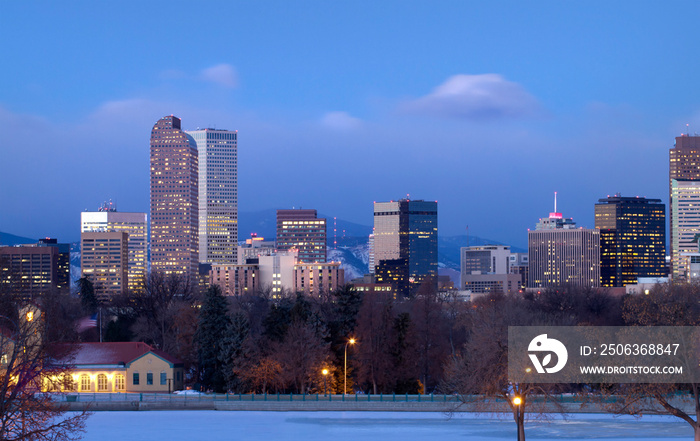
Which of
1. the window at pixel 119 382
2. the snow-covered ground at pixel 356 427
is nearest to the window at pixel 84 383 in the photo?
the window at pixel 119 382

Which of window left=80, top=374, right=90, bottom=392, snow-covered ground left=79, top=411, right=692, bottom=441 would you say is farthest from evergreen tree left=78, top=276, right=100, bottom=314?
snow-covered ground left=79, top=411, right=692, bottom=441

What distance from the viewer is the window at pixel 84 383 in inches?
2752

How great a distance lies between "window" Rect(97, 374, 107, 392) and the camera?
7000cm

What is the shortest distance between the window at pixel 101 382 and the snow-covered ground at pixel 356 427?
1022 centimetres

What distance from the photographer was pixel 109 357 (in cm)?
7075

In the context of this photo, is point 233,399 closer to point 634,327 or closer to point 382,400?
point 382,400

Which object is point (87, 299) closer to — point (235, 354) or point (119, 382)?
point (119, 382)

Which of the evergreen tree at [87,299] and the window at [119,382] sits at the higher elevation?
the evergreen tree at [87,299]

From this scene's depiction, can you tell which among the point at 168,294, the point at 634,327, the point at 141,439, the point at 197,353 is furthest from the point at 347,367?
the point at 168,294

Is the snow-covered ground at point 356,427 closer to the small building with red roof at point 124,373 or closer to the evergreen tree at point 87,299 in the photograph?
the small building with red roof at point 124,373

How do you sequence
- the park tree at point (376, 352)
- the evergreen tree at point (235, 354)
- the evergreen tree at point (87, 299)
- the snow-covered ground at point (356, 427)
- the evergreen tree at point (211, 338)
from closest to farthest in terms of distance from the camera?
1. the snow-covered ground at point (356, 427)
2. the evergreen tree at point (235, 354)
3. the park tree at point (376, 352)
4. the evergreen tree at point (211, 338)
5. the evergreen tree at point (87, 299)

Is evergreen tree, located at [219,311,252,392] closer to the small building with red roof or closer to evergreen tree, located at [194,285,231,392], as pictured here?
evergreen tree, located at [194,285,231,392]

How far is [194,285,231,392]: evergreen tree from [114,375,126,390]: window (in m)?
5.69

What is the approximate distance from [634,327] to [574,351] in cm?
1107
